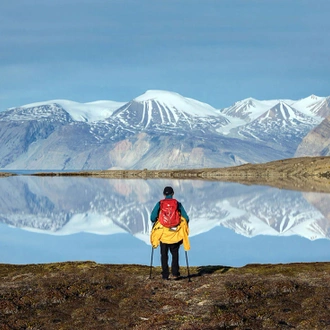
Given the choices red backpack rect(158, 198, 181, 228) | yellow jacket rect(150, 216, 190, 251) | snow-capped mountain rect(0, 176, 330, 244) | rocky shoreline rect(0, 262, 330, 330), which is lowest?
rocky shoreline rect(0, 262, 330, 330)

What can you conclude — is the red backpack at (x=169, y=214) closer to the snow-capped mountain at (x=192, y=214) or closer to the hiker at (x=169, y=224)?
the hiker at (x=169, y=224)

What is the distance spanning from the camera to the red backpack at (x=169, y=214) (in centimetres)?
2123

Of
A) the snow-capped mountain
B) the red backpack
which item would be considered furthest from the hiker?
the snow-capped mountain

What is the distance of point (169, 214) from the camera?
21219mm

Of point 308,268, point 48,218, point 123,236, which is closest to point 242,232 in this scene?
point 123,236

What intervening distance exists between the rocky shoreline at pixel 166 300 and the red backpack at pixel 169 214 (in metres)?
2.31

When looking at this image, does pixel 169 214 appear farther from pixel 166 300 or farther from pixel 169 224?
pixel 166 300

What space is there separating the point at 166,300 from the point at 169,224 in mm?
3468

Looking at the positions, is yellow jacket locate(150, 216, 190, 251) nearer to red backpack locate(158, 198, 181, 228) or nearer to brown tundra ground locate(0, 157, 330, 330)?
red backpack locate(158, 198, 181, 228)

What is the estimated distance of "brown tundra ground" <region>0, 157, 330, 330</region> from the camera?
16.1 m

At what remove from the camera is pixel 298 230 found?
56781mm

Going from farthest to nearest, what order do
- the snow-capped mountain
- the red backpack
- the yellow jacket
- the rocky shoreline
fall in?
the snow-capped mountain, the yellow jacket, the red backpack, the rocky shoreline

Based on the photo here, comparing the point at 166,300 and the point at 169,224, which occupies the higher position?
the point at 169,224

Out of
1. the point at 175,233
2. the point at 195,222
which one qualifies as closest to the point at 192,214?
the point at 195,222
